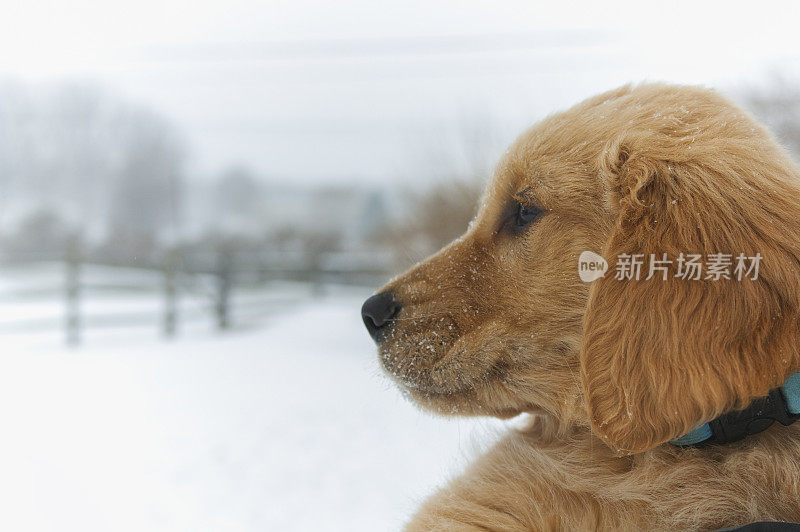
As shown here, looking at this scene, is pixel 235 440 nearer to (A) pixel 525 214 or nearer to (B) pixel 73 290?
(A) pixel 525 214

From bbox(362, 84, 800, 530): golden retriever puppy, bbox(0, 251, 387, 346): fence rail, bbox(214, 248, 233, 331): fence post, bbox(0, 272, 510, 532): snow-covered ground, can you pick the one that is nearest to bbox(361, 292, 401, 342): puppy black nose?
bbox(362, 84, 800, 530): golden retriever puppy

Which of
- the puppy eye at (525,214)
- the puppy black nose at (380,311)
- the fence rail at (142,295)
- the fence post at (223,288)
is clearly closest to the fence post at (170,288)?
the fence rail at (142,295)

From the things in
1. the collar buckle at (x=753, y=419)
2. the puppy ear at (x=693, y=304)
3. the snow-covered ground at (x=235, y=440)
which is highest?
the puppy ear at (x=693, y=304)

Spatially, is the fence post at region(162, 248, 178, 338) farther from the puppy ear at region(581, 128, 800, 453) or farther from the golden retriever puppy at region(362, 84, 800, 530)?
the puppy ear at region(581, 128, 800, 453)

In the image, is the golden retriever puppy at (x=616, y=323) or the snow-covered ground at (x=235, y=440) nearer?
the golden retriever puppy at (x=616, y=323)

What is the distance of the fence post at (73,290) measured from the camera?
1034 centimetres

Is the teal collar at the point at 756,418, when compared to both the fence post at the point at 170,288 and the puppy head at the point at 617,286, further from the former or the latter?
the fence post at the point at 170,288

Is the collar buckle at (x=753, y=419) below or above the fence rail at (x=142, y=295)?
above

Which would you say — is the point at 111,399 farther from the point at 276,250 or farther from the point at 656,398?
the point at 656,398

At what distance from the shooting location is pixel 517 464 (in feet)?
5.25

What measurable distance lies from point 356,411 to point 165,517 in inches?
92.0

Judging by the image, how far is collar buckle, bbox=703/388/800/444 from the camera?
47.1 inches

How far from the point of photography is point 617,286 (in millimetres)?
1259

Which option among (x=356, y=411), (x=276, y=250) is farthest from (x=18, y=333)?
(x=356, y=411)
